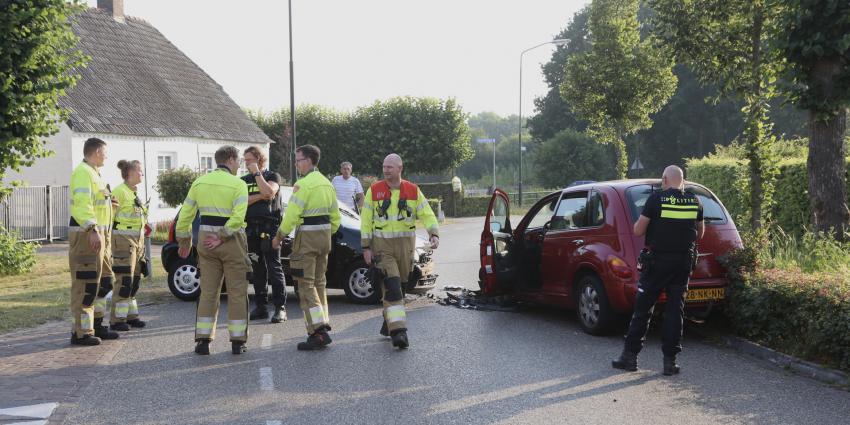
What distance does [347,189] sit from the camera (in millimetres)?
15047

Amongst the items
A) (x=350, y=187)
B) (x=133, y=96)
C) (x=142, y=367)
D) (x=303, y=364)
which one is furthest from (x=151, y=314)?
(x=133, y=96)

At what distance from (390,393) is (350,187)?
30.0ft

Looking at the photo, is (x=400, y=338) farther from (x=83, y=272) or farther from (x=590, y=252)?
(x=83, y=272)

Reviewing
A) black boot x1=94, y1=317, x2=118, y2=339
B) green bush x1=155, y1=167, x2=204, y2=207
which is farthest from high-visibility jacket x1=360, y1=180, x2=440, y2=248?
green bush x1=155, y1=167, x2=204, y2=207

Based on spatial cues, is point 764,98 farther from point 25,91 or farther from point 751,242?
point 25,91

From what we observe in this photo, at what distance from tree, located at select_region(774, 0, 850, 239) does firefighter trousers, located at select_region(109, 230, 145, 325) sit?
327 inches

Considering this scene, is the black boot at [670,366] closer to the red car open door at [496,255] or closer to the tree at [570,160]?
the red car open door at [496,255]

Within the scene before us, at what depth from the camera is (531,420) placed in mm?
5488

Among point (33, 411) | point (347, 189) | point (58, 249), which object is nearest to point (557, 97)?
point (58, 249)

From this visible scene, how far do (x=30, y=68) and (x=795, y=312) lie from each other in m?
11.3

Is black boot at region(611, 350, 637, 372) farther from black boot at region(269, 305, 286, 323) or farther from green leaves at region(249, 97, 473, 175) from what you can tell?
green leaves at region(249, 97, 473, 175)

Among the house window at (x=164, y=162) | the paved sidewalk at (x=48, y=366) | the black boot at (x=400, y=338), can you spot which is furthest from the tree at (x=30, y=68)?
the house window at (x=164, y=162)

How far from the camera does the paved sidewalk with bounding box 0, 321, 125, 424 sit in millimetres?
6141

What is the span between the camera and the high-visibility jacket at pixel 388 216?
8.19 metres
